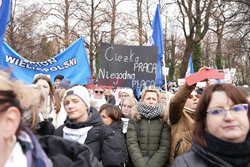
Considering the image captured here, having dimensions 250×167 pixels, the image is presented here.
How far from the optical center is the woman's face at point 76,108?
2.68m

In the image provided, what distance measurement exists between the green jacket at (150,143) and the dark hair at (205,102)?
1.41 m

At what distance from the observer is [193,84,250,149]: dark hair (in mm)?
1670

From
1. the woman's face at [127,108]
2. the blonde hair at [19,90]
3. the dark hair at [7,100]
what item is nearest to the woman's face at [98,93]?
the woman's face at [127,108]

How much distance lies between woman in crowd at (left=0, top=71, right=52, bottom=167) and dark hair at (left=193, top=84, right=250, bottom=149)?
1.09m

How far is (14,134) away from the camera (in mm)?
1142

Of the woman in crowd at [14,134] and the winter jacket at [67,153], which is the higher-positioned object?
the woman in crowd at [14,134]

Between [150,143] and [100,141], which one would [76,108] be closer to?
[100,141]

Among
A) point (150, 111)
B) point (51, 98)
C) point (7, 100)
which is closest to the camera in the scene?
point (7, 100)

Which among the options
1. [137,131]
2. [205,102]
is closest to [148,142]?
[137,131]

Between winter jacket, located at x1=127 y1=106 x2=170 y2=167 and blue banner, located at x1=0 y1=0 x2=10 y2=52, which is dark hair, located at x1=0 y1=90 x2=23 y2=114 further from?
blue banner, located at x1=0 y1=0 x2=10 y2=52

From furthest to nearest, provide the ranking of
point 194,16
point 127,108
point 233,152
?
1. point 194,16
2. point 127,108
3. point 233,152

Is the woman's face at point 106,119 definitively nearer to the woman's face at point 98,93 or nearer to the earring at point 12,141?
the woman's face at point 98,93

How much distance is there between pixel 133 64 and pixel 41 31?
12574mm

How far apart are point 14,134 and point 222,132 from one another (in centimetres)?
130
